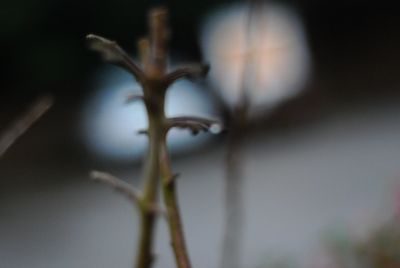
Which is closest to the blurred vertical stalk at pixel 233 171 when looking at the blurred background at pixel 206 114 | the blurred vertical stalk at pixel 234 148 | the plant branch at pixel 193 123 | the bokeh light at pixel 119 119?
the blurred vertical stalk at pixel 234 148

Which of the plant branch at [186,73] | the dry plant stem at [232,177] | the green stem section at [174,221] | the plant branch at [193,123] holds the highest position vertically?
the dry plant stem at [232,177]

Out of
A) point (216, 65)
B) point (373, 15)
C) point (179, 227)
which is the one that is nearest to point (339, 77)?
point (373, 15)

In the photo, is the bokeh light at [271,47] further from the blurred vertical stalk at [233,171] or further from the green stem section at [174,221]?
the green stem section at [174,221]

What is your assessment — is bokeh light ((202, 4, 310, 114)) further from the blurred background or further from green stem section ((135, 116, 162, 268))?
green stem section ((135, 116, 162, 268))

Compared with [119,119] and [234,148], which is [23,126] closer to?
[234,148]

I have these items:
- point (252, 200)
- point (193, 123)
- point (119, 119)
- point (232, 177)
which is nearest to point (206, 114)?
point (252, 200)

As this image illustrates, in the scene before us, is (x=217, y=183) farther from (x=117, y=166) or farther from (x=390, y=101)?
(x=390, y=101)
